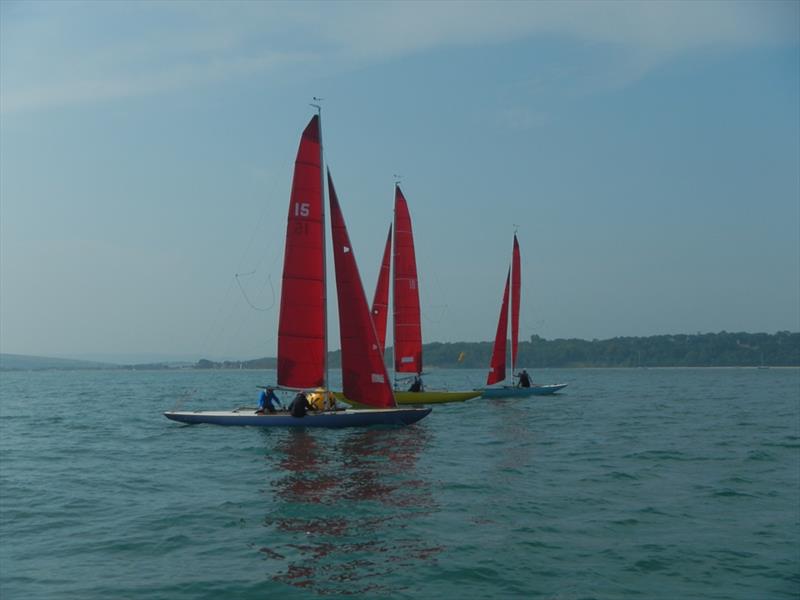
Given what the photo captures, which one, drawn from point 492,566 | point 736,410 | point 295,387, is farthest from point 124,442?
point 736,410

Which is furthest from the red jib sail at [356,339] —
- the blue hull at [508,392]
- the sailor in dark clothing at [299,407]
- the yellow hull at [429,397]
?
the blue hull at [508,392]

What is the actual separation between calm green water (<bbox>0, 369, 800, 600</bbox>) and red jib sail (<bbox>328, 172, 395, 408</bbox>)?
7.26ft

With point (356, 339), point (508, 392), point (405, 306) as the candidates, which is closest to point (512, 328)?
point (508, 392)

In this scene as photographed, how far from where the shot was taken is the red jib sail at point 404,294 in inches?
1638

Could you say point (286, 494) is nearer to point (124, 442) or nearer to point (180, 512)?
point (180, 512)

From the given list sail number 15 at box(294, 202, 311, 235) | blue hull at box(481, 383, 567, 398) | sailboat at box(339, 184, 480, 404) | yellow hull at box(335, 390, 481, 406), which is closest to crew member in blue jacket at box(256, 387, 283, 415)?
sail number 15 at box(294, 202, 311, 235)

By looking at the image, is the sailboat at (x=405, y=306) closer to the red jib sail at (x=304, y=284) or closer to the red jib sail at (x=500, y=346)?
the red jib sail at (x=500, y=346)

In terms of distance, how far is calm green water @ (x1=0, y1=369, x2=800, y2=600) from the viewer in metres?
10.9

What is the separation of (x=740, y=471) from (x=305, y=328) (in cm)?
1680

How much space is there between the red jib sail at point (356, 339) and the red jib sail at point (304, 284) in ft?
2.96

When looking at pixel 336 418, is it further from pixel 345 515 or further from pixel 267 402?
pixel 345 515

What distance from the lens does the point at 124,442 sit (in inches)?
1110

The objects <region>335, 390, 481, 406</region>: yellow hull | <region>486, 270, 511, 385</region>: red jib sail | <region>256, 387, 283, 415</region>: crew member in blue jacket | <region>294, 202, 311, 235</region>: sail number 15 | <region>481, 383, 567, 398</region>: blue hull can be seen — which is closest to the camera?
<region>256, 387, 283, 415</region>: crew member in blue jacket

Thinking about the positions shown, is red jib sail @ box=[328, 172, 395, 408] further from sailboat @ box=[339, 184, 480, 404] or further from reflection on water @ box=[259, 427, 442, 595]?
sailboat @ box=[339, 184, 480, 404]
